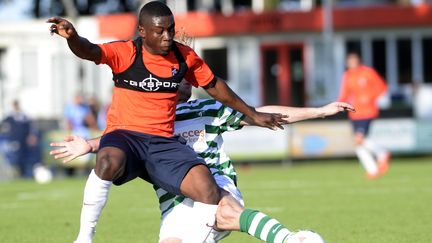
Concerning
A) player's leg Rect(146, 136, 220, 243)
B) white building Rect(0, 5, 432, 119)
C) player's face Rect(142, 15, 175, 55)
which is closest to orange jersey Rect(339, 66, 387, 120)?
player's leg Rect(146, 136, 220, 243)

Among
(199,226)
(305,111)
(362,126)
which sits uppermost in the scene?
(305,111)

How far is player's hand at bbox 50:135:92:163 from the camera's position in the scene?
7355 millimetres

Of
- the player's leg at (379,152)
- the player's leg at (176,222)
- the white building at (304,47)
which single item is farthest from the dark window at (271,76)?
the player's leg at (176,222)

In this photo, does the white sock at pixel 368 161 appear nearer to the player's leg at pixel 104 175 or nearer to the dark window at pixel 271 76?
the player's leg at pixel 104 175

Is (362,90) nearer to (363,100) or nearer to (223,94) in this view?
(363,100)

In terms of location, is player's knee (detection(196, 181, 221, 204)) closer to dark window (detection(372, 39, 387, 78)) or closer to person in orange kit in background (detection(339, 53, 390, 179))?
person in orange kit in background (detection(339, 53, 390, 179))

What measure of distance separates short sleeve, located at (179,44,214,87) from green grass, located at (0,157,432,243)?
Answer: 2641mm

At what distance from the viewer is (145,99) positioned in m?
7.46

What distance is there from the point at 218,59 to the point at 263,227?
115 ft

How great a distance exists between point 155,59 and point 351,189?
397 inches

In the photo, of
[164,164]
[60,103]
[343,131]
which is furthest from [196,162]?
[60,103]

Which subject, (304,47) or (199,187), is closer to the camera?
(199,187)

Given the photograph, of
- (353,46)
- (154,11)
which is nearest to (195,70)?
(154,11)

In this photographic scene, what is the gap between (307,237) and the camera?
675 cm
